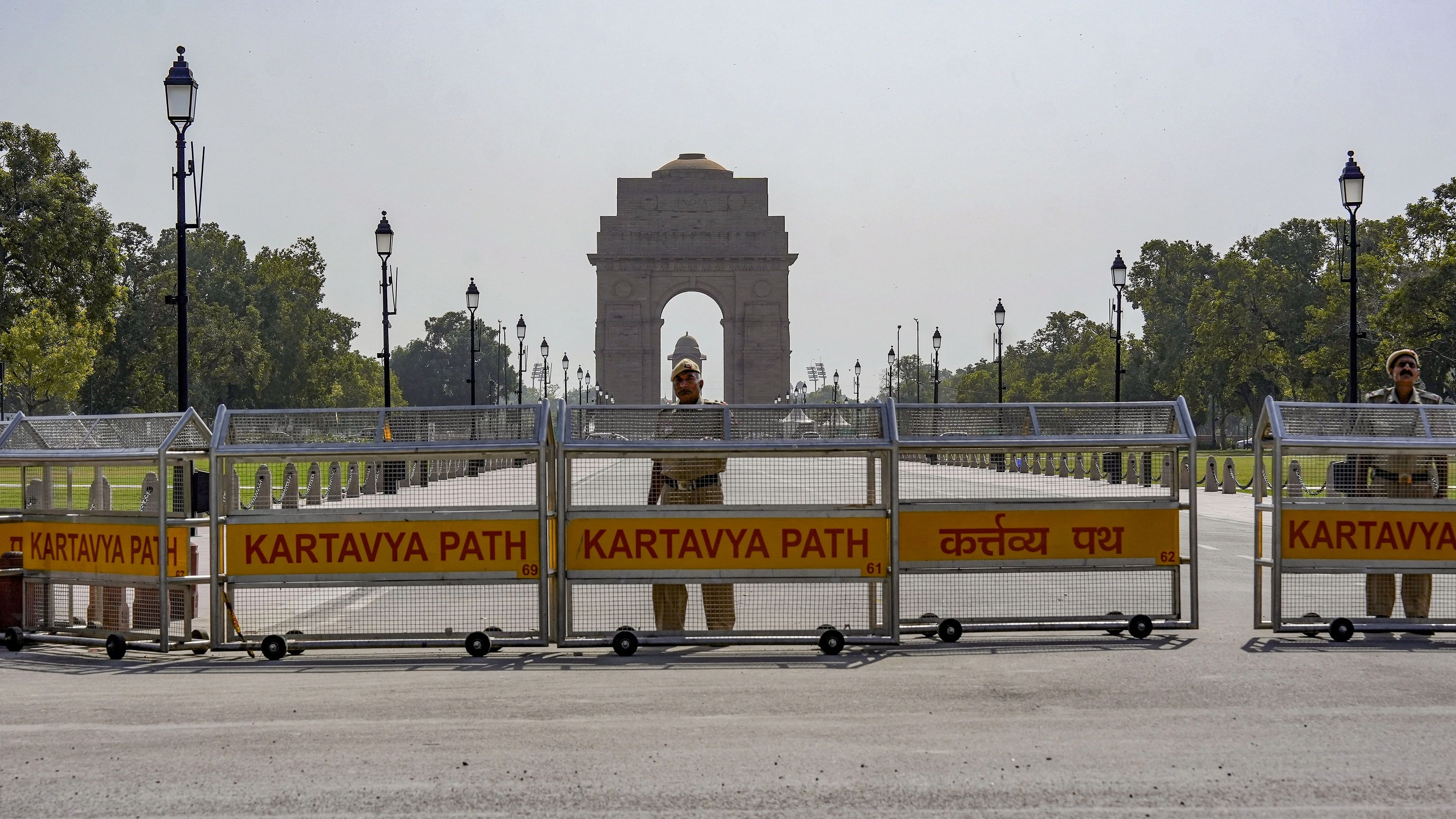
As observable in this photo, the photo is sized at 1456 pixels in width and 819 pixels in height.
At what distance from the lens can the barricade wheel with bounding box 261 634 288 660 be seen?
9297 millimetres

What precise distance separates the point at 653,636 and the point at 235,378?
75518 millimetres

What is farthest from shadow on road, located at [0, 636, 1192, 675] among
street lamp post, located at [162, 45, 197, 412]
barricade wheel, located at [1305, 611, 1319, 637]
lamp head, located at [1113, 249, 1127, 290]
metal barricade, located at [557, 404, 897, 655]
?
lamp head, located at [1113, 249, 1127, 290]

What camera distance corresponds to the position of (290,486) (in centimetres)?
1401

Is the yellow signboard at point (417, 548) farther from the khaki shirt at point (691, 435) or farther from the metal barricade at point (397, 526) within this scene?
the khaki shirt at point (691, 435)

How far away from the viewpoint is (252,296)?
8988 cm

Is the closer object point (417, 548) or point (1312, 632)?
point (417, 548)

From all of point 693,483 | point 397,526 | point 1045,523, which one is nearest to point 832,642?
point 693,483

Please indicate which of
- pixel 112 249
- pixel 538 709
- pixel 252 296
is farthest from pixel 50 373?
pixel 538 709

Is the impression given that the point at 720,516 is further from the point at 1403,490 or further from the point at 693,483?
the point at 1403,490

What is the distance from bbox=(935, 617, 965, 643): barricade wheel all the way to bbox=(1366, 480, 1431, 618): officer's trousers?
2933mm

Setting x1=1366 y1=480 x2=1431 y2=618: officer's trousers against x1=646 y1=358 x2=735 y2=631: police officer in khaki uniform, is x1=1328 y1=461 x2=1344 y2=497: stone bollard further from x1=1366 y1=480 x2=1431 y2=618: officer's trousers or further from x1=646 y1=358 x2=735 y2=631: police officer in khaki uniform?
x1=646 y1=358 x2=735 y2=631: police officer in khaki uniform

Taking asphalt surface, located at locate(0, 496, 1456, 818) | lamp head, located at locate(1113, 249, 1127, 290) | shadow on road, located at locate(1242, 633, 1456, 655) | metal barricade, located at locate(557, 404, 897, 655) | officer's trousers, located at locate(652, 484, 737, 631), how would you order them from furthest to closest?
lamp head, located at locate(1113, 249, 1127, 290), officer's trousers, located at locate(652, 484, 737, 631), metal barricade, located at locate(557, 404, 897, 655), shadow on road, located at locate(1242, 633, 1456, 655), asphalt surface, located at locate(0, 496, 1456, 818)

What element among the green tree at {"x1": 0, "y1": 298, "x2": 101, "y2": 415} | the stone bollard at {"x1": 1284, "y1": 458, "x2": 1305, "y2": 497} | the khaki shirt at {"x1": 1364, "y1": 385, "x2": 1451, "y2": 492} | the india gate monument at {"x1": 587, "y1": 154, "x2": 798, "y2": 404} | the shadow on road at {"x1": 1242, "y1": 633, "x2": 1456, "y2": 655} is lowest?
the shadow on road at {"x1": 1242, "y1": 633, "x2": 1456, "y2": 655}

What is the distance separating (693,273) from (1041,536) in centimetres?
9013
